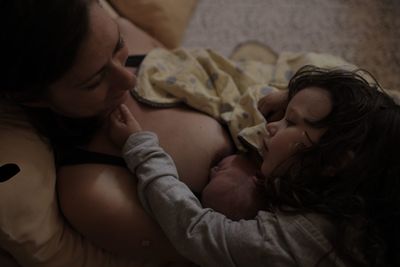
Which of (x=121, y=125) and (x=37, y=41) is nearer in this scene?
(x=37, y=41)

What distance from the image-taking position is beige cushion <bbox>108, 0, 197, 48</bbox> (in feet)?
3.86

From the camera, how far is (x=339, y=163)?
76cm

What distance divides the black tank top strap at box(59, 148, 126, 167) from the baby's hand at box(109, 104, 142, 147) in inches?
1.4

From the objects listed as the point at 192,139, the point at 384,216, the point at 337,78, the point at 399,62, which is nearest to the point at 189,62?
the point at 192,139

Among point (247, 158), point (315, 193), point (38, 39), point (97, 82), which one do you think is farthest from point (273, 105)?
point (38, 39)

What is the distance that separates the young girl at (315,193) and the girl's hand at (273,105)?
0.10 meters

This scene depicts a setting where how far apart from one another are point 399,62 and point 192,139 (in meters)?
0.71

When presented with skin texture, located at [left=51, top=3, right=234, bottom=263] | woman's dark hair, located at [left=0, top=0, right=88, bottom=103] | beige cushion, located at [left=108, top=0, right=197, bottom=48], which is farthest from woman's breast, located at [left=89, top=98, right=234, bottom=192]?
beige cushion, located at [left=108, top=0, right=197, bottom=48]

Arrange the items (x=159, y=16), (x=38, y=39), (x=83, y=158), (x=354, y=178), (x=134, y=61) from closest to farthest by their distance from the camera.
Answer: (x=38, y=39) → (x=354, y=178) → (x=83, y=158) → (x=134, y=61) → (x=159, y=16)

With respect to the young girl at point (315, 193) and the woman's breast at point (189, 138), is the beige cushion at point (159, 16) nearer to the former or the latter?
the woman's breast at point (189, 138)

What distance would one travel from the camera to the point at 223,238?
29.2 inches

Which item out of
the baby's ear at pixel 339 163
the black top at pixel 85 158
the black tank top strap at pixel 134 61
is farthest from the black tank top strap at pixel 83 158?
the baby's ear at pixel 339 163

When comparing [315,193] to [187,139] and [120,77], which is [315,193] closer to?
[187,139]

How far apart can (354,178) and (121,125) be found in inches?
16.8
